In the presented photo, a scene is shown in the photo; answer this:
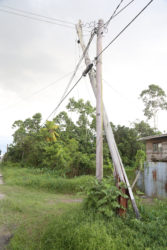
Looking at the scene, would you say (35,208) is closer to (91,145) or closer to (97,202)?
(97,202)

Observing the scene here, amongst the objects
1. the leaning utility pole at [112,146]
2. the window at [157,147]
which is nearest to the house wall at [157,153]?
the window at [157,147]

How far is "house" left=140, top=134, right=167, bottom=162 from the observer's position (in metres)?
12.5

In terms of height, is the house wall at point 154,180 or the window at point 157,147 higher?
the window at point 157,147

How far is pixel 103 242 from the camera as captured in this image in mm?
2928

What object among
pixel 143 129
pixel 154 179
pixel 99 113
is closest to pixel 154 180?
pixel 154 179

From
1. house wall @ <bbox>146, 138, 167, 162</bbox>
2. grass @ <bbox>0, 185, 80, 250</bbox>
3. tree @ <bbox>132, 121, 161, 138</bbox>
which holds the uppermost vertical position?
tree @ <bbox>132, 121, 161, 138</bbox>

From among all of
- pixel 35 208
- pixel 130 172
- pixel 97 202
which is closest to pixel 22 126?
pixel 130 172

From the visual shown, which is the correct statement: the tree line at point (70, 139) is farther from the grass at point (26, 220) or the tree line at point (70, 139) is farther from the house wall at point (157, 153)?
the grass at point (26, 220)

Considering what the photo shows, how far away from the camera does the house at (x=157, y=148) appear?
41.0ft

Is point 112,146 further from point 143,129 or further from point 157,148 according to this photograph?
point 143,129

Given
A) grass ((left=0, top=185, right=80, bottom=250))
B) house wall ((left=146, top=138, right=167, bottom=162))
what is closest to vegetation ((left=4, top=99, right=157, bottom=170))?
house wall ((left=146, top=138, right=167, bottom=162))

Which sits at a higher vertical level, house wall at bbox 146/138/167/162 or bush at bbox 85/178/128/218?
house wall at bbox 146/138/167/162

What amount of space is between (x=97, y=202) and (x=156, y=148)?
1105 centimetres

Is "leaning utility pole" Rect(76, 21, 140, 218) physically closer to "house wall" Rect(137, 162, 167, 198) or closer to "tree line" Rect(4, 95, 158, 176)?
"house wall" Rect(137, 162, 167, 198)
